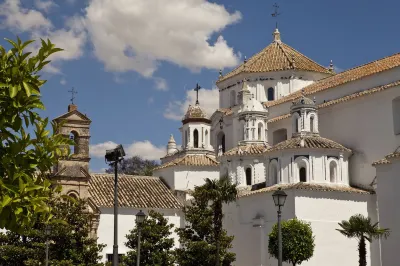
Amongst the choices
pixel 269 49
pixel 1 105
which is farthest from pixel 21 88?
pixel 269 49

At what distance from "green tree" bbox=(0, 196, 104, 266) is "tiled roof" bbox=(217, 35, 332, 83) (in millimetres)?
18132

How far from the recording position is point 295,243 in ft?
92.7

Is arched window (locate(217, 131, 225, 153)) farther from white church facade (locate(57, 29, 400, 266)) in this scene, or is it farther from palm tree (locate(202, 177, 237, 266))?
palm tree (locate(202, 177, 237, 266))

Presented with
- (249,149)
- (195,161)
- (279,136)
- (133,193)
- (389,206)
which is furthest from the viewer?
(195,161)

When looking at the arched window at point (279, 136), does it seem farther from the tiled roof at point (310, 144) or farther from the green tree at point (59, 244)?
the green tree at point (59, 244)

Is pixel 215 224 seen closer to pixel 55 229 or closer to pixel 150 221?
pixel 150 221

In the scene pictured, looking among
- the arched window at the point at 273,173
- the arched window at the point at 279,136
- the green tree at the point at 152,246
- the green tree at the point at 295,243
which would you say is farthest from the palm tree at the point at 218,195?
the arched window at the point at 279,136

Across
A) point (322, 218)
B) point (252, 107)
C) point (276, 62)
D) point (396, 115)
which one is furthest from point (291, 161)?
point (276, 62)

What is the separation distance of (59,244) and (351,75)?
1896 cm

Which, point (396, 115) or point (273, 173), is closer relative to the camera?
point (396, 115)

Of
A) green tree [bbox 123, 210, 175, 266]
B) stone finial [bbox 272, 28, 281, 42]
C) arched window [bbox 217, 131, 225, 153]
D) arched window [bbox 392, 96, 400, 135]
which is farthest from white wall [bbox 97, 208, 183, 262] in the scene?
stone finial [bbox 272, 28, 281, 42]

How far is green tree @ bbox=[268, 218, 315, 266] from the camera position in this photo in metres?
28.2

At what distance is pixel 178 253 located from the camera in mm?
30922

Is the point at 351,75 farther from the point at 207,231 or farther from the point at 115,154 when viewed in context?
the point at 115,154
